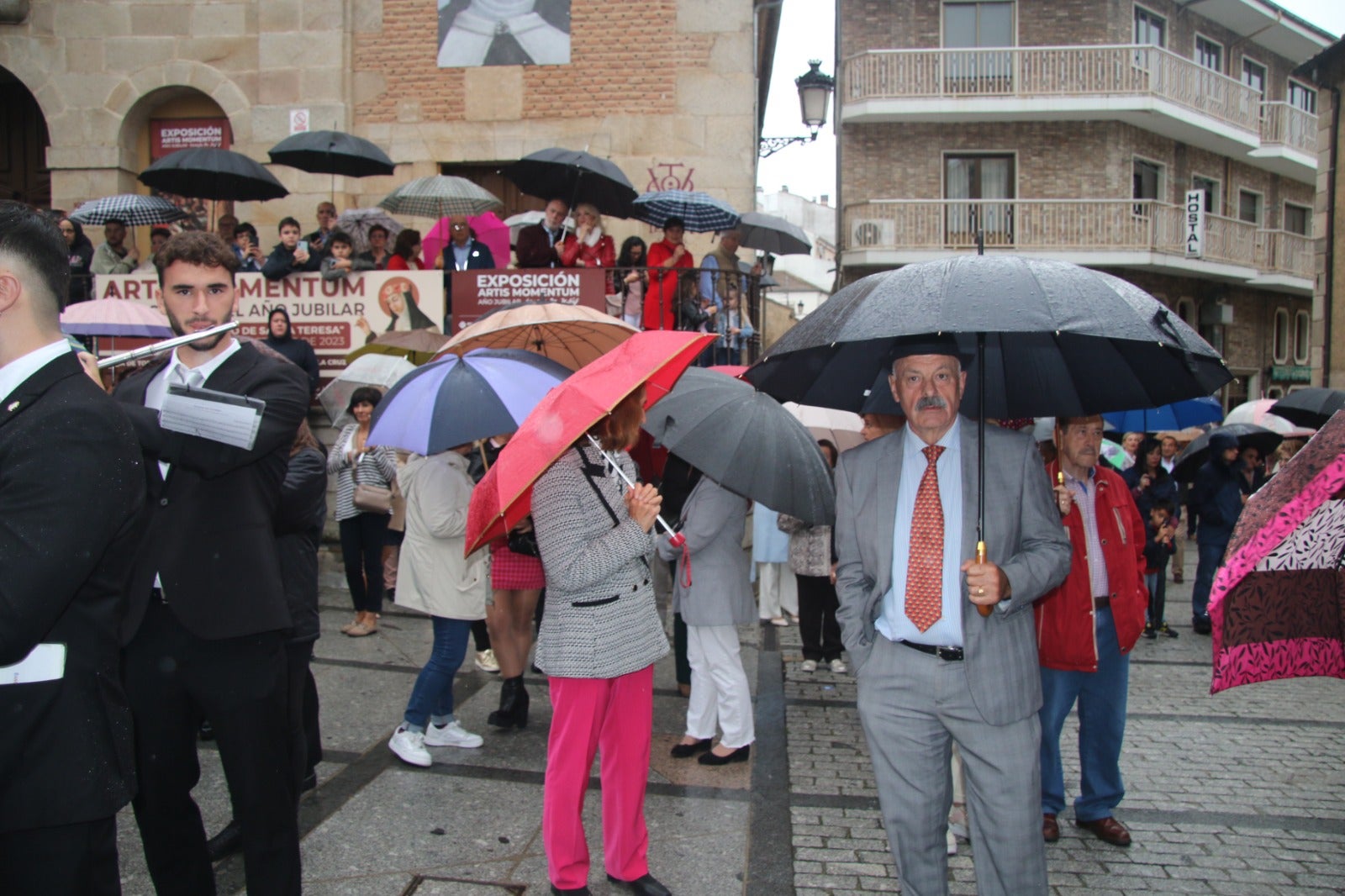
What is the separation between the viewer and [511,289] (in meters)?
10.7

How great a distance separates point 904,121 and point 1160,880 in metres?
22.0

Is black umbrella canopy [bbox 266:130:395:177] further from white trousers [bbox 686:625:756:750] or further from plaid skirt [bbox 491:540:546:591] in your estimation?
white trousers [bbox 686:625:756:750]

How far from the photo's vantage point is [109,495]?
2.09 meters

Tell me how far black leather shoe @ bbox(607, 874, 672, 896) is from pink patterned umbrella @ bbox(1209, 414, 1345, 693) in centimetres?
215

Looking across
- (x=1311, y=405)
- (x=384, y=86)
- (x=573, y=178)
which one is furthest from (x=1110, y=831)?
(x=384, y=86)

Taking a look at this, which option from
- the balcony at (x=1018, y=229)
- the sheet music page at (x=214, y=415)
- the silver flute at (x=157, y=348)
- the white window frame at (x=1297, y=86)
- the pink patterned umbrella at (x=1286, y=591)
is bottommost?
the pink patterned umbrella at (x=1286, y=591)

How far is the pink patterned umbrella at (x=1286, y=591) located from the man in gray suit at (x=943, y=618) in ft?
1.70

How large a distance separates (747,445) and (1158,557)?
5.74 metres

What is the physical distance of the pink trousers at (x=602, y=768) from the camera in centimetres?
376

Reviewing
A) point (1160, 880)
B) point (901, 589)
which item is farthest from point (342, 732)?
point (1160, 880)

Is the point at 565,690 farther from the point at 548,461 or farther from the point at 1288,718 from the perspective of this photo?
the point at 1288,718

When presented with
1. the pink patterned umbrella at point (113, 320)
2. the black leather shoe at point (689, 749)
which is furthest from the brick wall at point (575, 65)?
the black leather shoe at point (689, 749)

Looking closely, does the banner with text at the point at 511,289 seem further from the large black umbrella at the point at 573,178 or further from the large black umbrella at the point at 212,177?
the large black umbrella at the point at 212,177

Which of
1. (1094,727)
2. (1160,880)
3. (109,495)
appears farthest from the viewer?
(1094,727)
